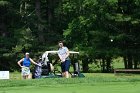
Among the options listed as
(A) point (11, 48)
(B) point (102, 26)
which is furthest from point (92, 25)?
(A) point (11, 48)

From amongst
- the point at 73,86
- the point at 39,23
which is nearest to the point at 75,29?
the point at 39,23

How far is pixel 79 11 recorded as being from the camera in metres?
46.3

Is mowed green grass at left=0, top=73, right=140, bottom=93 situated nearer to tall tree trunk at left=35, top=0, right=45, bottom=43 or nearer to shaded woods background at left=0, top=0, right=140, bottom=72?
shaded woods background at left=0, top=0, right=140, bottom=72

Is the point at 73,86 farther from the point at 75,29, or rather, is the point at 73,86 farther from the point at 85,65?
the point at 85,65

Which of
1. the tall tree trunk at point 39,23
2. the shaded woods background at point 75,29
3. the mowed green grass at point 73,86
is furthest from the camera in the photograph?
the tall tree trunk at point 39,23

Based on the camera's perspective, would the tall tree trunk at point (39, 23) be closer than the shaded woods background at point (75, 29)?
No

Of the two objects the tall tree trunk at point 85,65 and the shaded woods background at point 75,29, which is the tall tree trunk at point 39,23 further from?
the tall tree trunk at point 85,65

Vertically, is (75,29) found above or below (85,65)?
above

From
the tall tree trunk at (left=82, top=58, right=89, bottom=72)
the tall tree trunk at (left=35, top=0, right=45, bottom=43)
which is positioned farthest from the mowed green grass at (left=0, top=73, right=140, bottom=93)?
the tall tree trunk at (left=35, top=0, right=45, bottom=43)

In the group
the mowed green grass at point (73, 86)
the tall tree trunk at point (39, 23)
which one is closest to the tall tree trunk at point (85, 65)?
the tall tree trunk at point (39, 23)

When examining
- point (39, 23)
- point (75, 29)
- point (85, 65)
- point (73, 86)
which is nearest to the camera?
point (73, 86)

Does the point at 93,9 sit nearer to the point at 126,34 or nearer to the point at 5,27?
the point at 126,34

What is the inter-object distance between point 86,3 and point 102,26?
7.97ft

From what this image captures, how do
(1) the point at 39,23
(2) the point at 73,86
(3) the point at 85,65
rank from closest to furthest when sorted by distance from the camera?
(2) the point at 73,86 → (1) the point at 39,23 → (3) the point at 85,65
